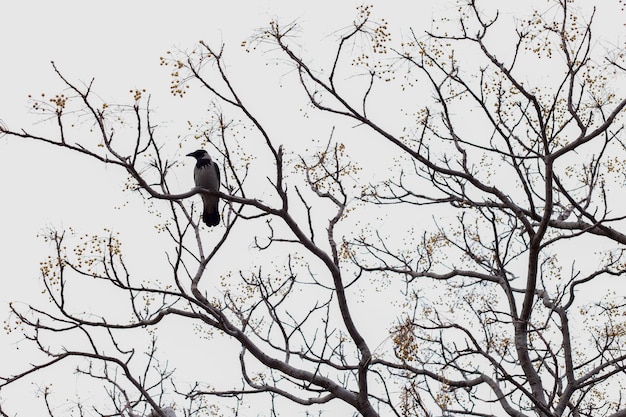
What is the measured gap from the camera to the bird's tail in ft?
29.6

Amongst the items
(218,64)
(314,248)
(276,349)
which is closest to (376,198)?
(276,349)

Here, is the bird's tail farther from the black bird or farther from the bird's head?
the bird's head

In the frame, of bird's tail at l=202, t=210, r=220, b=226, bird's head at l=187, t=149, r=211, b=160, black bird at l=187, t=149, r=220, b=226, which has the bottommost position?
bird's tail at l=202, t=210, r=220, b=226

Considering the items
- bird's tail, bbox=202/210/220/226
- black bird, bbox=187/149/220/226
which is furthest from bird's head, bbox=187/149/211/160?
bird's tail, bbox=202/210/220/226

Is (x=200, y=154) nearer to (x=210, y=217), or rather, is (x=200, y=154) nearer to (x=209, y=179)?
(x=209, y=179)

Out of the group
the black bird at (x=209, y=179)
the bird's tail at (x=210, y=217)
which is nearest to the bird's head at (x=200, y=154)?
the black bird at (x=209, y=179)

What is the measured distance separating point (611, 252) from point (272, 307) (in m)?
4.12

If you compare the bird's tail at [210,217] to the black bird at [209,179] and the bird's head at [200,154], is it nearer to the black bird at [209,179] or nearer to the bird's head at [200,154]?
the black bird at [209,179]

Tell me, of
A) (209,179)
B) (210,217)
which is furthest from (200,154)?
(210,217)

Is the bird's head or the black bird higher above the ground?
the bird's head

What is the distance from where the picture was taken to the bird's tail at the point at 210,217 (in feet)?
29.6

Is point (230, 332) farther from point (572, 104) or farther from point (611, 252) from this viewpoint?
point (611, 252)

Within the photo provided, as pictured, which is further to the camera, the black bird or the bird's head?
the bird's head

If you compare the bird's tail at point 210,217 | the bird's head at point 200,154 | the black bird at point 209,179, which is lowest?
the bird's tail at point 210,217
